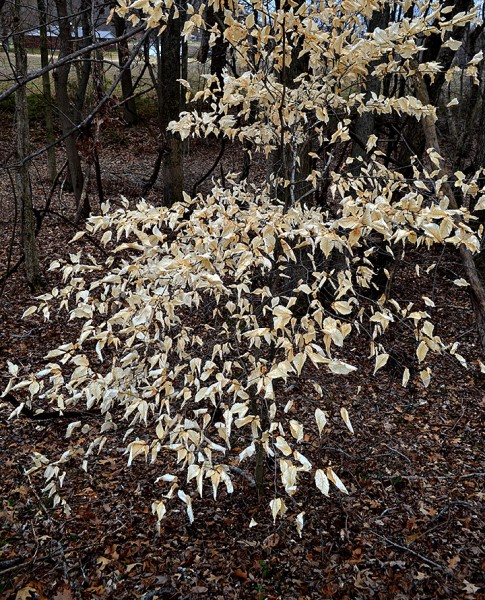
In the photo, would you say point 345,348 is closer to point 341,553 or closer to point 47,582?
point 341,553

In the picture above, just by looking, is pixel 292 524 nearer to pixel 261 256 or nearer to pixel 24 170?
pixel 261 256

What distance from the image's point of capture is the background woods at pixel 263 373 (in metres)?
2.24

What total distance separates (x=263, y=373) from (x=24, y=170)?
5.43 metres

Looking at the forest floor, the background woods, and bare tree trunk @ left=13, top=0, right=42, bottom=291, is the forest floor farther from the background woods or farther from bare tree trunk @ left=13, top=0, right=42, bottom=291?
bare tree trunk @ left=13, top=0, right=42, bottom=291

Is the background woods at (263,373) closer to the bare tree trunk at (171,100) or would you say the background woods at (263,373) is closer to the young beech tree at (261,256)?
the young beech tree at (261,256)

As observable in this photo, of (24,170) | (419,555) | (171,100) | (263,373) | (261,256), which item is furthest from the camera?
(171,100)

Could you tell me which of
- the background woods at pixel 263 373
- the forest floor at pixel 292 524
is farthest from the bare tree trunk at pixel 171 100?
the forest floor at pixel 292 524

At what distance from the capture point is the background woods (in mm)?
2238

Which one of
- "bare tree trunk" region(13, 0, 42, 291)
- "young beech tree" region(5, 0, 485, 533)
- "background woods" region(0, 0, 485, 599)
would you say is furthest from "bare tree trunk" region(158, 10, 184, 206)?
"young beech tree" region(5, 0, 485, 533)

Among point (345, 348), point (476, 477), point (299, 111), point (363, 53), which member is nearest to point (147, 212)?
point (299, 111)

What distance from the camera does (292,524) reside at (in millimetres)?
3678

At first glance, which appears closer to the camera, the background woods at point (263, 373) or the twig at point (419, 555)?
the background woods at point (263, 373)

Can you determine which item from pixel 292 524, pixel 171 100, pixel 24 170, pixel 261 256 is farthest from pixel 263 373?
pixel 171 100

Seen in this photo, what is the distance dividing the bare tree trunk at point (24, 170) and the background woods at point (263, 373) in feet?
0.12
